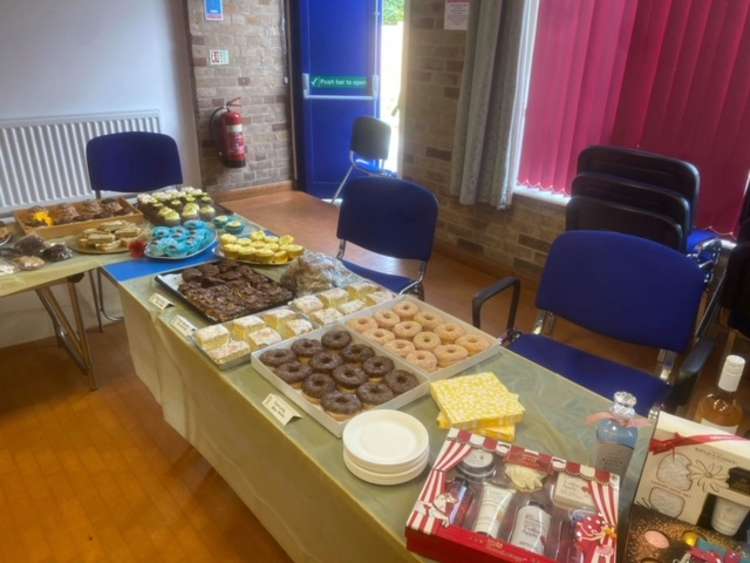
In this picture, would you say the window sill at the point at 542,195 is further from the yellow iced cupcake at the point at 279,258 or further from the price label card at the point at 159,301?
the price label card at the point at 159,301

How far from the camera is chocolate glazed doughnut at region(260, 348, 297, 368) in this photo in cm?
139

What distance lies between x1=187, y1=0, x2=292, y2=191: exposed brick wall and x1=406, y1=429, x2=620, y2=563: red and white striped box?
437 centimetres

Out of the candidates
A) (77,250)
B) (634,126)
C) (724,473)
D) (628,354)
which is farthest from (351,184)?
(724,473)

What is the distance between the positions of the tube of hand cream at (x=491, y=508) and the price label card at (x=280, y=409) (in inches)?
18.4

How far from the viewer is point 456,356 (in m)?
1.44

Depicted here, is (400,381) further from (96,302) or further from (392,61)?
(392,61)

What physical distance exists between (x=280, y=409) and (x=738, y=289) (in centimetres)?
172

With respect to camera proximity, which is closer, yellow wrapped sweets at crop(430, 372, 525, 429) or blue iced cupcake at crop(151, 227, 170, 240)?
yellow wrapped sweets at crop(430, 372, 525, 429)

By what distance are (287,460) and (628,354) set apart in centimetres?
219

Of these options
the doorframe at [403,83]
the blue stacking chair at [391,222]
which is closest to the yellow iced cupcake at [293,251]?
the blue stacking chair at [391,222]

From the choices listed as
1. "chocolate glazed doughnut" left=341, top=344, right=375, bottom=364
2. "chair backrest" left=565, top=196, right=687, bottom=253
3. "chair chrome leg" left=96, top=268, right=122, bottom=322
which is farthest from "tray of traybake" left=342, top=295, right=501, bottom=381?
"chair chrome leg" left=96, top=268, right=122, bottom=322

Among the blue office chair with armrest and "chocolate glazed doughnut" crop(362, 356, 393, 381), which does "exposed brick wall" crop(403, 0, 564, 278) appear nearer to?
the blue office chair with armrest

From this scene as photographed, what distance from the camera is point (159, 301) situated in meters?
1.73

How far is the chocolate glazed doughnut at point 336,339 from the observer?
57.8 inches
